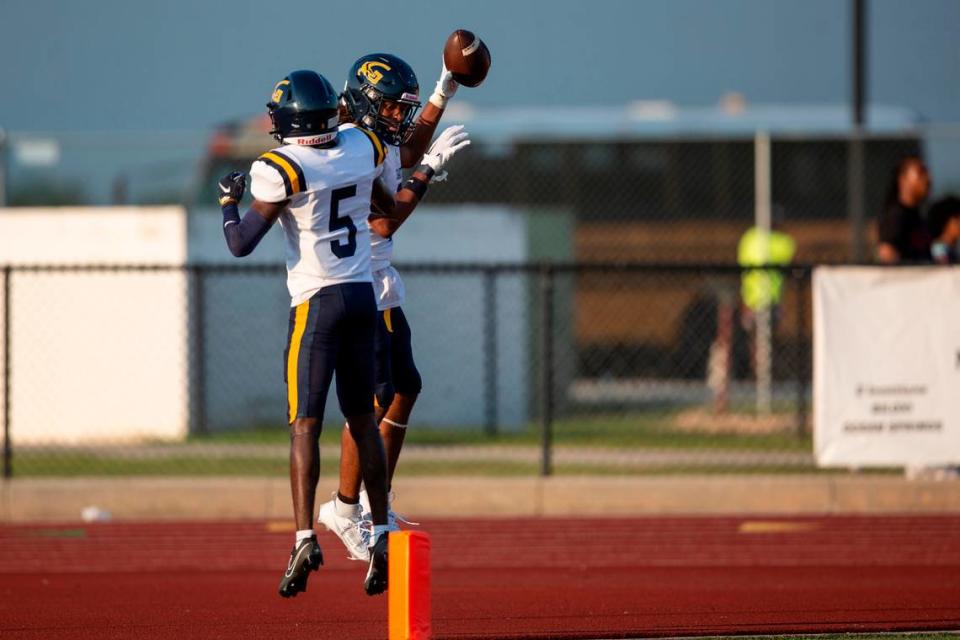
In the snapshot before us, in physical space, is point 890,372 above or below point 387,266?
below

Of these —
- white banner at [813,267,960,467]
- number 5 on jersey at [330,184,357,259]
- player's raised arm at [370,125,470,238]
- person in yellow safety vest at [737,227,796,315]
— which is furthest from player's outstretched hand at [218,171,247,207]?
person in yellow safety vest at [737,227,796,315]

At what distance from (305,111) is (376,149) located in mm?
451

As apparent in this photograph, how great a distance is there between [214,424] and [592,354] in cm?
692

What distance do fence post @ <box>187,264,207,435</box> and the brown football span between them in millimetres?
8688

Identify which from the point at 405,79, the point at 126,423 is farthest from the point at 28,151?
the point at 405,79

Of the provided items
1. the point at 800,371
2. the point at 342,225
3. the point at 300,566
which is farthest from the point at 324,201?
the point at 800,371

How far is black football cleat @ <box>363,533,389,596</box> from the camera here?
661cm

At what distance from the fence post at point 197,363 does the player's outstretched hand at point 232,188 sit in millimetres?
9197

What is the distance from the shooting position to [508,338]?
17828 millimetres

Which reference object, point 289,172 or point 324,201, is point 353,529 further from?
point 289,172

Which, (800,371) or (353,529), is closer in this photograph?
(353,529)

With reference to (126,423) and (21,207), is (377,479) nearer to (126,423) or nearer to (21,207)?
(126,423)

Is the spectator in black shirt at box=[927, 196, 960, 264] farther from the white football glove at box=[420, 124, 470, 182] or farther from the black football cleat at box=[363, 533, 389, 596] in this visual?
the black football cleat at box=[363, 533, 389, 596]

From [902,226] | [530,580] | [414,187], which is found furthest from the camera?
[902,226]
